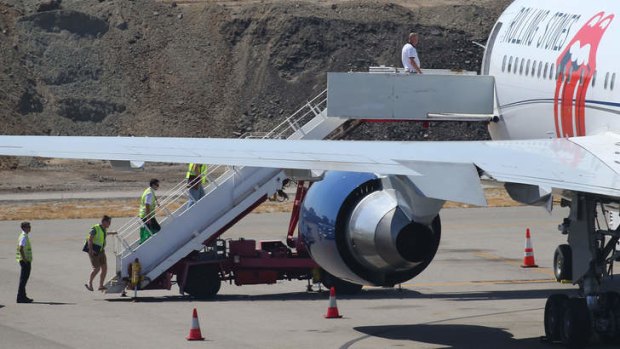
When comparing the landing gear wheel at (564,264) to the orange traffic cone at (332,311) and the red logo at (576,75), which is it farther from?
the orange traffic cone at (332,311)

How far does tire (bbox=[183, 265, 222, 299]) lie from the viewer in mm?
28594

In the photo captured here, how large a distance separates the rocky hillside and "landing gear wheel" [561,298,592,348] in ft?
153

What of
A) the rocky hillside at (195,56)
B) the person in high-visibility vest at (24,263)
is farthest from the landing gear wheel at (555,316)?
the rocky hillside at (195,56)

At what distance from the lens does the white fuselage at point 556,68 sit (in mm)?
22562

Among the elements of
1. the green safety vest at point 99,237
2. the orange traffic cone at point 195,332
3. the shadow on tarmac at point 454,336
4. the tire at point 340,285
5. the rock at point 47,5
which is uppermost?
the rock at point 47,5

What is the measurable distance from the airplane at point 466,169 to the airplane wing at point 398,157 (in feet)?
0.07

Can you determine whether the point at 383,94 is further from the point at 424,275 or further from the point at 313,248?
the point at 313,248

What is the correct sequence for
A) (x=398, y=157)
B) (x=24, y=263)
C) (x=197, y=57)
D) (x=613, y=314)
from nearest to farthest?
(x=398, y=157) → (x=613, y=314) → (x=24, y=263) → (x=197, y=57)

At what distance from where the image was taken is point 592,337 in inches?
886

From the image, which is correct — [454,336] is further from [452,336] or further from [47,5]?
[47,5]

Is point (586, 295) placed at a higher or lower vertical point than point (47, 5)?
lower

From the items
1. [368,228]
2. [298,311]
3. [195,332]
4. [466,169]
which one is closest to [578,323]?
[368,228]

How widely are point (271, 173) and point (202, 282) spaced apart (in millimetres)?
2828

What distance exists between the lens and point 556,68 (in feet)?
83.0
